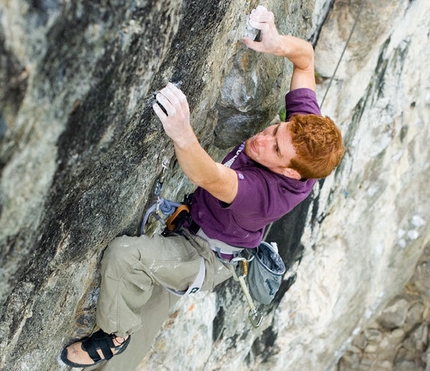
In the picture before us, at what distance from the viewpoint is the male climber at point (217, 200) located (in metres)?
2.67

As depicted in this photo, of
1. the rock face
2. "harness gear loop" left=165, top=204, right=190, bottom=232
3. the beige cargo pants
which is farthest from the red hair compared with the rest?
the beige cargo pants

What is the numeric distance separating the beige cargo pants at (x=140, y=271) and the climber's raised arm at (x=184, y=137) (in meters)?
0.85

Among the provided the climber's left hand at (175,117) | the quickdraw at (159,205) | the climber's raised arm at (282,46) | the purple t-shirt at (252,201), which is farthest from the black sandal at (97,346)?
the climber's raised arm at (282,46)

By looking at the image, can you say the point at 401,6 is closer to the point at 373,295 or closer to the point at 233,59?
the point at 233,59

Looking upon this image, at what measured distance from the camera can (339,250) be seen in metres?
7.89

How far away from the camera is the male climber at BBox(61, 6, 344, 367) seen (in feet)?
8.77

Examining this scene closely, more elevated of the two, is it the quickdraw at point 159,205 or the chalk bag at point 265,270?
the quickdraw at point 159,205

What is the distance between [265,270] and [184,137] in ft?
5.52

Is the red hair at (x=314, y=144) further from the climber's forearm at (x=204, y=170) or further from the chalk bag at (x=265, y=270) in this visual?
the chalk bag at (x=265, y=270)

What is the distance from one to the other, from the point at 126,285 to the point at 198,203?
682 mm

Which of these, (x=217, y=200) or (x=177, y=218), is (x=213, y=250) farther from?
(x=217, y=200)

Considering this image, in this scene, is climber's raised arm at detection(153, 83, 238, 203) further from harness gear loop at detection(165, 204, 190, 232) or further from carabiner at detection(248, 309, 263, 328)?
carabiner at detection(248, 309, 263, 328)

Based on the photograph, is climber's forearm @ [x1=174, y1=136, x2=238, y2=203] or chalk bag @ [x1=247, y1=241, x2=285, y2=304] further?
chalk bag @ [x1=247, y1=241, x2=285, y2=304]

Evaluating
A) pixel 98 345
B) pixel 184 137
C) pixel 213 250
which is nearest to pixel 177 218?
pixel 213 250
